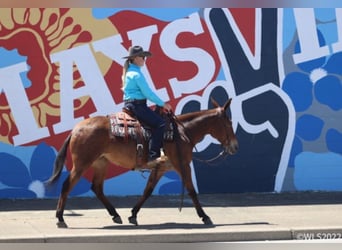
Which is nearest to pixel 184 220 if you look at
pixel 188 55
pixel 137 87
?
pixel 137 87

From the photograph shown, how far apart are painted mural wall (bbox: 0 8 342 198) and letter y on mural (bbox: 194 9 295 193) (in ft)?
0.06

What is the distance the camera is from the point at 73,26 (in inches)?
476

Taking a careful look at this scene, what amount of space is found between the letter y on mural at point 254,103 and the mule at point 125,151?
2282mm

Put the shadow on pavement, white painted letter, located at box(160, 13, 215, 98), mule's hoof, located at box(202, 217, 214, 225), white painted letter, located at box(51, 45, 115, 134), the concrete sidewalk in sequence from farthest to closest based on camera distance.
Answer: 1. white painted letter, located at box(160, 13, 215, 98)
2. white painted letter, located at box(51, 45, 115, 134)
3. the shadow on pavement
4. mule's hoof, located at box(202, 217, 214, 225)
5. the concrete sidewalk

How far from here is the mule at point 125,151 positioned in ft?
31.4

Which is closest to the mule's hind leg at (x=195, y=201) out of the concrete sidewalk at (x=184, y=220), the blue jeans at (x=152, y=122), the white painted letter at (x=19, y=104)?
the concrete sidewalk at (x=184, y=220)

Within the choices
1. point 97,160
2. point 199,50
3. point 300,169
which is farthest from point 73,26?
point 300,169

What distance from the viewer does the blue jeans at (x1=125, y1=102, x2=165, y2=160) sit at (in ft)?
31.7

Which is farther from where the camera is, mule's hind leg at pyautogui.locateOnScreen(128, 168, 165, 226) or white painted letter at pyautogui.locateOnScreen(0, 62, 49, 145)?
white painted letter at pyautogui.locateOnScreen(0, 62, 49, 145)

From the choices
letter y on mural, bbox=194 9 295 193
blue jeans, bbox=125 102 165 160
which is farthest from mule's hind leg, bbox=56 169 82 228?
letter y on mural, bbox=194 9 295 193

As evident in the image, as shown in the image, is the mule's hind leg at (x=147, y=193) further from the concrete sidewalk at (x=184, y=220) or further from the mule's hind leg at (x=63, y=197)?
the mule's hind leg at (x=63, y=197)

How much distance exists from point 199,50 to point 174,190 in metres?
2.54

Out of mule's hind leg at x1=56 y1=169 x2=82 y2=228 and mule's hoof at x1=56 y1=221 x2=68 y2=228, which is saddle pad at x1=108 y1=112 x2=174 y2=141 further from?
mule's hoof at x1=56 y1=221 x2=68 y2=228

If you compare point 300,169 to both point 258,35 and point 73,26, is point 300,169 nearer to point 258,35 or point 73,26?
point 258,35
